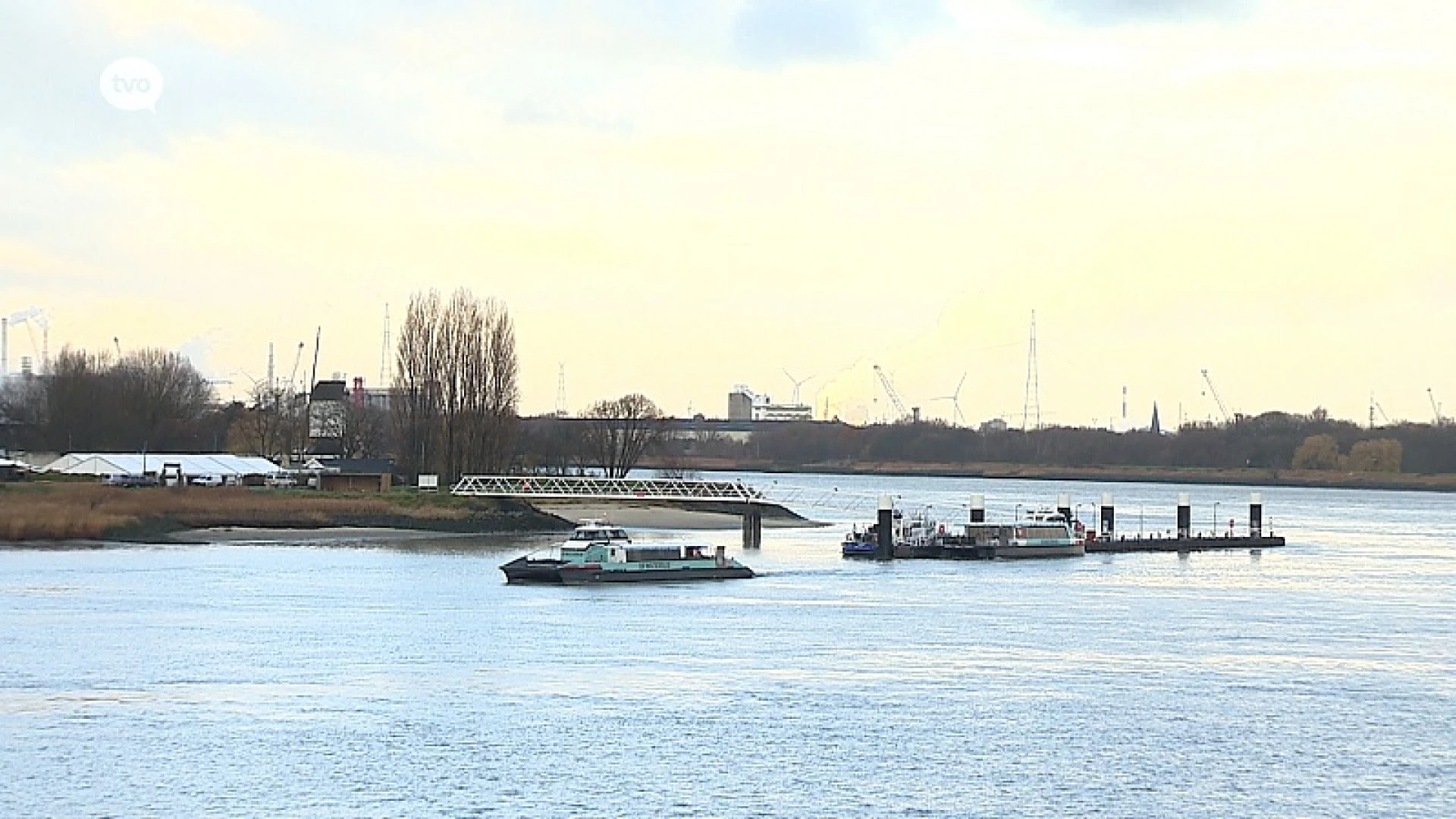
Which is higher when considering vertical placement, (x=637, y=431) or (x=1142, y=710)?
(x=637, y=431)

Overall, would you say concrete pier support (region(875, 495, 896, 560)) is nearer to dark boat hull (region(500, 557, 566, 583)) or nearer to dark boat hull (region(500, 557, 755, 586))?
dark boat hull (region(500, 557, 755, 586))

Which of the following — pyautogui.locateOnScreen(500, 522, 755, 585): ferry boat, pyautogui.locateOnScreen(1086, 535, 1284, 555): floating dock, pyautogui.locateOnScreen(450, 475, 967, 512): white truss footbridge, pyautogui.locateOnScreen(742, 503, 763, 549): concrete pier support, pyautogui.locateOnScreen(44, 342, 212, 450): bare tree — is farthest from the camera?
pyautogui.locateOnScreen(44, 342, 212, 450): bare tree

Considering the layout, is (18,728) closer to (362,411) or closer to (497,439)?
(497,439)

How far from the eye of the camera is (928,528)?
316 ft

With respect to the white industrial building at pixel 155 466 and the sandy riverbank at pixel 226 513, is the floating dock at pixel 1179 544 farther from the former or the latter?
the white industrial building at pixel 155 466

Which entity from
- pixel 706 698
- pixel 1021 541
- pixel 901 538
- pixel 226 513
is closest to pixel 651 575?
pixel 901 538

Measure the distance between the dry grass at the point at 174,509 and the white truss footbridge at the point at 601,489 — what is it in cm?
228

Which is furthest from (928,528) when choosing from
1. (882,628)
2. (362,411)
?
(362,411)

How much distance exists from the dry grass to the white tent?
973 cm

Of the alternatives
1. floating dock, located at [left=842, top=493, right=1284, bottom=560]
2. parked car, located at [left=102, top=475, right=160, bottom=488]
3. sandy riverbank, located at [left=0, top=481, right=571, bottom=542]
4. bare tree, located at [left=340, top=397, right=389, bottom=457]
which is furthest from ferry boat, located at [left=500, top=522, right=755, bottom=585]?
A: bare tree, located at [left=340, top=397, right=389, bottom=457]

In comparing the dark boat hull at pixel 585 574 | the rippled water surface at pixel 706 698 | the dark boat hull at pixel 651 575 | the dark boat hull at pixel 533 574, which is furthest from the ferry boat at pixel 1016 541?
the dark boat hull at pixel 533 574

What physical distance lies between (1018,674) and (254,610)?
24.2m

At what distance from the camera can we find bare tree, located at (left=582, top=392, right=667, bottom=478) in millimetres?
154750

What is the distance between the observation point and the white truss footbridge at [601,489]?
99312 millimetres
